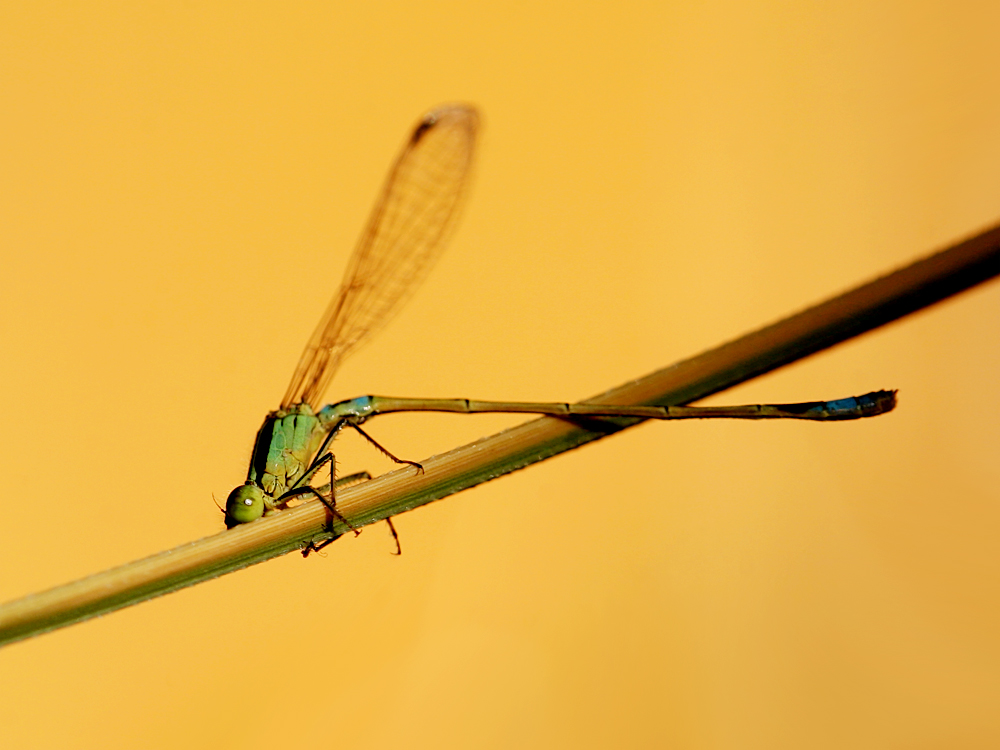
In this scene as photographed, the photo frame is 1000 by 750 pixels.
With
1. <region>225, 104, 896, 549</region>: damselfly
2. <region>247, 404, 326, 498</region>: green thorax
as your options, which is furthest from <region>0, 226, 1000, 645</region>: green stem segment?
<region>247, 404, 326, 498</region>: green thorax

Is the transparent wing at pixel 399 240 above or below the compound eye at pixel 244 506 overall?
above

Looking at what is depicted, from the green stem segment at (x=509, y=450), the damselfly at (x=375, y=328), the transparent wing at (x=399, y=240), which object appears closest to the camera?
the green stem segment at (x=509, y=450)

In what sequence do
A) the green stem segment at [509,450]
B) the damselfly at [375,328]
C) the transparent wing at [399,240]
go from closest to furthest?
the green stem segment at [509,450]
the damselfly at [375,328]
the transparent wing at [399,240]

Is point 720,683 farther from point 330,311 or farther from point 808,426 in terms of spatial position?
point 330,311

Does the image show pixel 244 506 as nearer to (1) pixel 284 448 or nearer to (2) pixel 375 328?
(1) pixel 284 448

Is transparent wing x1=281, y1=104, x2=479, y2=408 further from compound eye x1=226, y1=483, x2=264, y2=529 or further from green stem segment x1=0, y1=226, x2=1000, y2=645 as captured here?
green stem segment x1=0, y1=226, x2=1000, y2=645

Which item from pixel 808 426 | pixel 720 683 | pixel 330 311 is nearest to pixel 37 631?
pixel 330 311

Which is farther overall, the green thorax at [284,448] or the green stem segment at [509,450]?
the green thorax at [284,448]

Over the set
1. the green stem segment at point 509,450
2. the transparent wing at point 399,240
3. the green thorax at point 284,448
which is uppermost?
the transparent wing at point 399,240

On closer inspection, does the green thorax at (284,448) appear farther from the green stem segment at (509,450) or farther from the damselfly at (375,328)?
the green stem segment at (509,450)

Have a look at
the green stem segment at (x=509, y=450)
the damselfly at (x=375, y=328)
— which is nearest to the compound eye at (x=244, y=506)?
the damselfly at (x=375, y=328)
